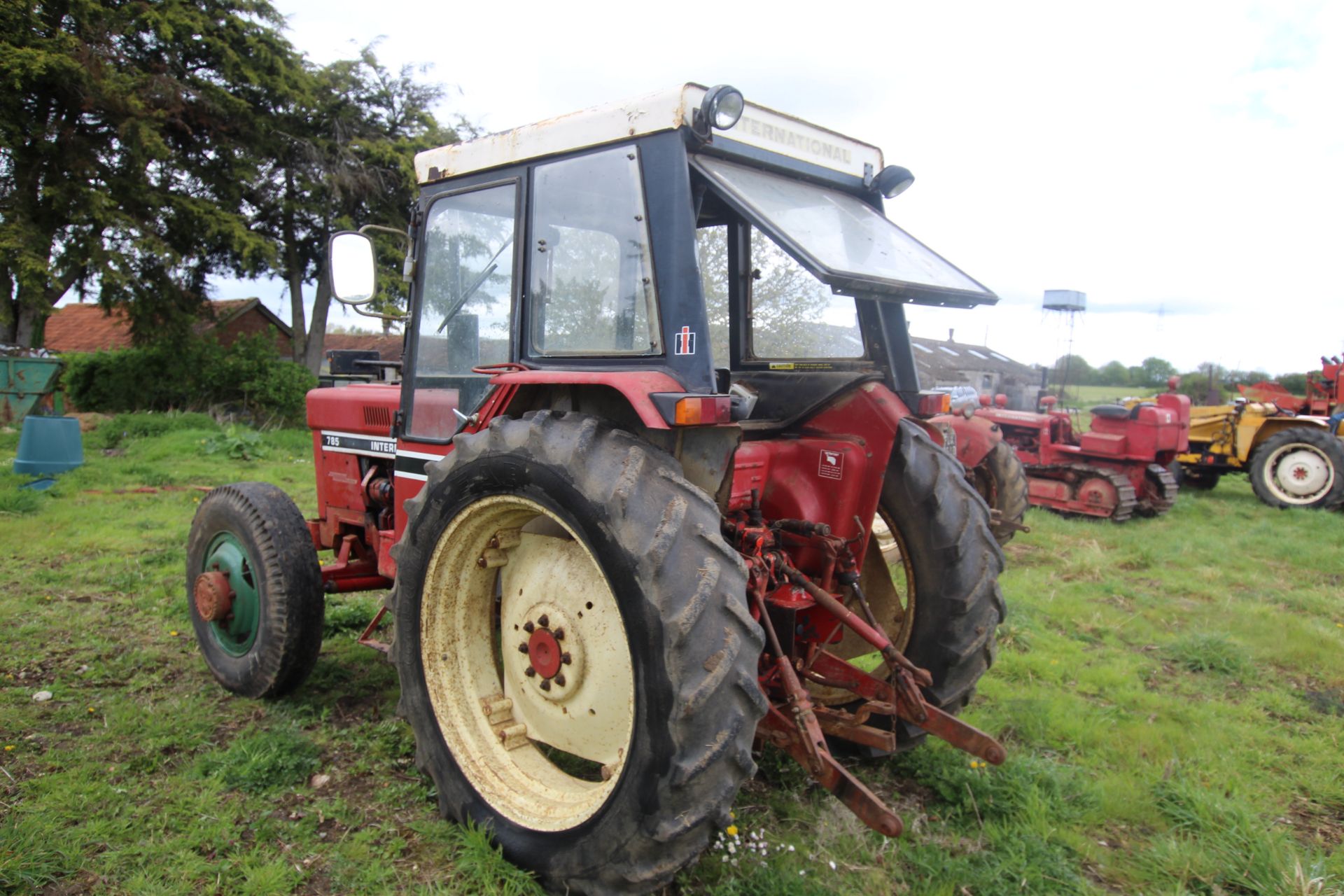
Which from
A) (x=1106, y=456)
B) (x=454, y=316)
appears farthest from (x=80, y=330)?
(x=454, y=316)

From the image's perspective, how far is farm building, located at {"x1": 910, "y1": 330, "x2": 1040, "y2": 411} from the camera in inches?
931

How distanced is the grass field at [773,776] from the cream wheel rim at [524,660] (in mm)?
274

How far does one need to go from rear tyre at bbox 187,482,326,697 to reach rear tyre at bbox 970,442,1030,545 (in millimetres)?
6007

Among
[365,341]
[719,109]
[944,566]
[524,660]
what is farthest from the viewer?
[365,341]

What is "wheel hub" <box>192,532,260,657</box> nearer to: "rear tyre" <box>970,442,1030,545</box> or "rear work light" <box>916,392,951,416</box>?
"rear work light" <box>916,392,951,416</box>

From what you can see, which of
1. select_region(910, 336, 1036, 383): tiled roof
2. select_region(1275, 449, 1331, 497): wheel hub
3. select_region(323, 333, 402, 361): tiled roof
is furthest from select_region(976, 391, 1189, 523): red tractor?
select_region(323, 333, 402, 361): tiled roof

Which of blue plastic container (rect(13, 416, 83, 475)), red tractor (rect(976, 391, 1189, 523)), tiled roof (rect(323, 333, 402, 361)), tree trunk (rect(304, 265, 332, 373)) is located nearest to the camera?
blue plastic container (rect(13, 416, 83, 475))

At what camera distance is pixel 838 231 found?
2.81 m

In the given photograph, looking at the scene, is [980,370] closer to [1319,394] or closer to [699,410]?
[1319,394]

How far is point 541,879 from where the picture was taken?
104 inches

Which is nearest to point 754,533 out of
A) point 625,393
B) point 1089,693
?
point 625,393

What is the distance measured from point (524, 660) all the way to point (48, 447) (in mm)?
9687

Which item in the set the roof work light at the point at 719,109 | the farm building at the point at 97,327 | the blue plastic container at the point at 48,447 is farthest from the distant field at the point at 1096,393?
the roof work light at the point at 719,109

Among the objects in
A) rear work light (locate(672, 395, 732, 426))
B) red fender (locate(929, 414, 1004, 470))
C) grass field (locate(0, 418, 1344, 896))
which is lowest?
grass field (locate(0, 418, 1344, 896))
